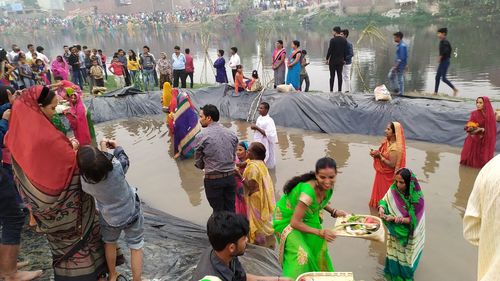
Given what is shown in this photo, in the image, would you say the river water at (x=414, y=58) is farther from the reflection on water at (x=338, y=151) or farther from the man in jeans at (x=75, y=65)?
the man in jeans at (x=75, y=65)

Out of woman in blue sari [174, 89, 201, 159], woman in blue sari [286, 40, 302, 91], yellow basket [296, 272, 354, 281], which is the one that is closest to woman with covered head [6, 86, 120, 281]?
yellow basket [296, 272, 354, 281]

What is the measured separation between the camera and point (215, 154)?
394 centimetres

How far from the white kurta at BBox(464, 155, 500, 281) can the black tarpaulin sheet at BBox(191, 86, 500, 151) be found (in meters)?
6.32

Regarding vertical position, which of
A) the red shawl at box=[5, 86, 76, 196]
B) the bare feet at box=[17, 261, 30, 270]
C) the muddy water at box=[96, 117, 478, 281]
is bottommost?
the muddy water at box=[96, 117, 478, 281]

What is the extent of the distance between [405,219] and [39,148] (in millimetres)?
2949

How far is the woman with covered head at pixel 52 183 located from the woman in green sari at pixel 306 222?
1.42m

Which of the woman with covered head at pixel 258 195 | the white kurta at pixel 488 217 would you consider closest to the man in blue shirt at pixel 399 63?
the woman with covered head at pixel 258 195

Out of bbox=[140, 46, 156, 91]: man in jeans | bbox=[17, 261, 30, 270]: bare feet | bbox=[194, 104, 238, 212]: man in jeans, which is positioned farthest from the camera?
bbox=[140, 46, 156, 91]: man in jeans

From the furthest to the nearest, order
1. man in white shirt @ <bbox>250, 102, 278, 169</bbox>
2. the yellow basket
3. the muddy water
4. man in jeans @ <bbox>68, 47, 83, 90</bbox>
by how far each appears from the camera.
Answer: man in jeans @ <bbox>68, 47, 83, 90</bbox> < man in white shirt @ <bbox>250, 102, 278, 169</bbox> < the muddy water < the yellow basket

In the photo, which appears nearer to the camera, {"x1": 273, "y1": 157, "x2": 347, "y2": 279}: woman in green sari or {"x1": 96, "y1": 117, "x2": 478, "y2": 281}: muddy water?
{"x1": 273, "y1": 157, "x2": 347, "y2": 279}: woman in green sari

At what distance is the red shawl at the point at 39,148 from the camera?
2436mm

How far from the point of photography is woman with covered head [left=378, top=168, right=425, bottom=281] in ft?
11.3

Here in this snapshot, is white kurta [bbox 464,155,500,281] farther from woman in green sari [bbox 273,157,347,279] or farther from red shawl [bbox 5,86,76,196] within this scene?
red shawl [bbox 5,86,76,196]

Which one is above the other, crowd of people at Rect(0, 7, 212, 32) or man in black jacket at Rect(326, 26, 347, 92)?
crowd of people at Rect(0, 7, 212, 32)
